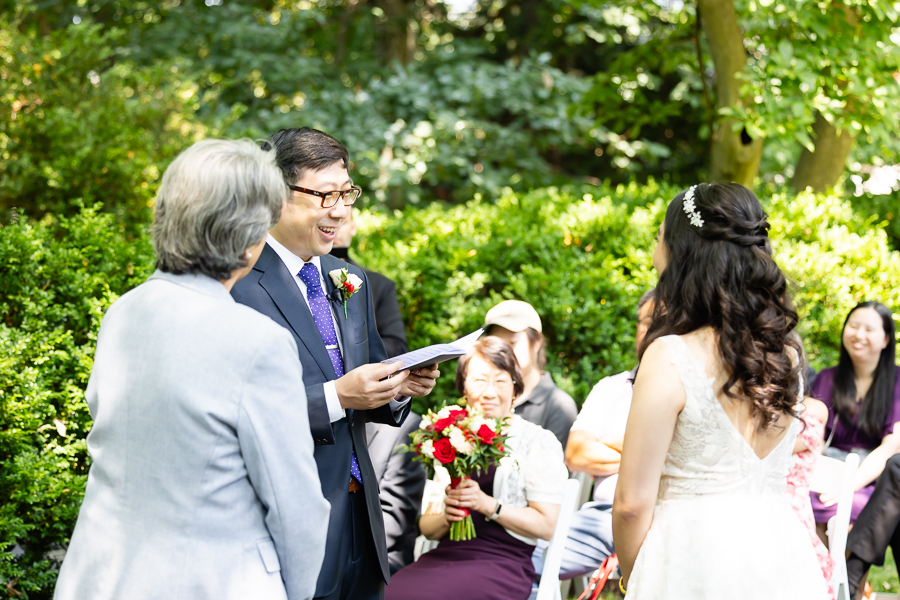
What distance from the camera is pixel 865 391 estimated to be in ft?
16.6

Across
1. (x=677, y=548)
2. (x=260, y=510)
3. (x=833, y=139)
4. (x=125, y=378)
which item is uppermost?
(x=833, y=139)

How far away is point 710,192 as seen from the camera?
2150mm

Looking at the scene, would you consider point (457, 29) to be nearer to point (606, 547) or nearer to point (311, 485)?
point (606, 547)

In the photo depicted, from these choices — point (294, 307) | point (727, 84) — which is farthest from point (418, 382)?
point (727, 84)

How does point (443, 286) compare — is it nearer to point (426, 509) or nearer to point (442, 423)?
point (426, 509)

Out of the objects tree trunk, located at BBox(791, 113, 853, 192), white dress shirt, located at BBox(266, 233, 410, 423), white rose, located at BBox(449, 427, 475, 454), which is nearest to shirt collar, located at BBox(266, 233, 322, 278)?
white dress shirt, located at BBox(266, 233, 410, 423)

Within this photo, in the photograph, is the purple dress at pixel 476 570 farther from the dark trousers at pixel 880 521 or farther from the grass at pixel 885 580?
the grass at pixel 885 580

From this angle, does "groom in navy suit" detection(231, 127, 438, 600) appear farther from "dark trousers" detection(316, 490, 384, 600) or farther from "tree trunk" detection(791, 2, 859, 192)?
"tree trunk" detection(791, 2, 859, 192)

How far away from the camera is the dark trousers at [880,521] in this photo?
438 cm

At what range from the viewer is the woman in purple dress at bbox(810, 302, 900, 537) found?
4930mm

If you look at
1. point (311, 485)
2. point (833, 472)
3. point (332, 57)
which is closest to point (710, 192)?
point (311, 485)

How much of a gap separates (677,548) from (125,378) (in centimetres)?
164

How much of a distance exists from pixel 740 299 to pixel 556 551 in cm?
149

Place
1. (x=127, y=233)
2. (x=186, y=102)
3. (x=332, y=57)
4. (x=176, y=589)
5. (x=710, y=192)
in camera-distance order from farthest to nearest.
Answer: (x=332, y=57) → (x=186, y=102) → (x=127, y=233) → (x=710, y=192) → (x=176, y=589)
